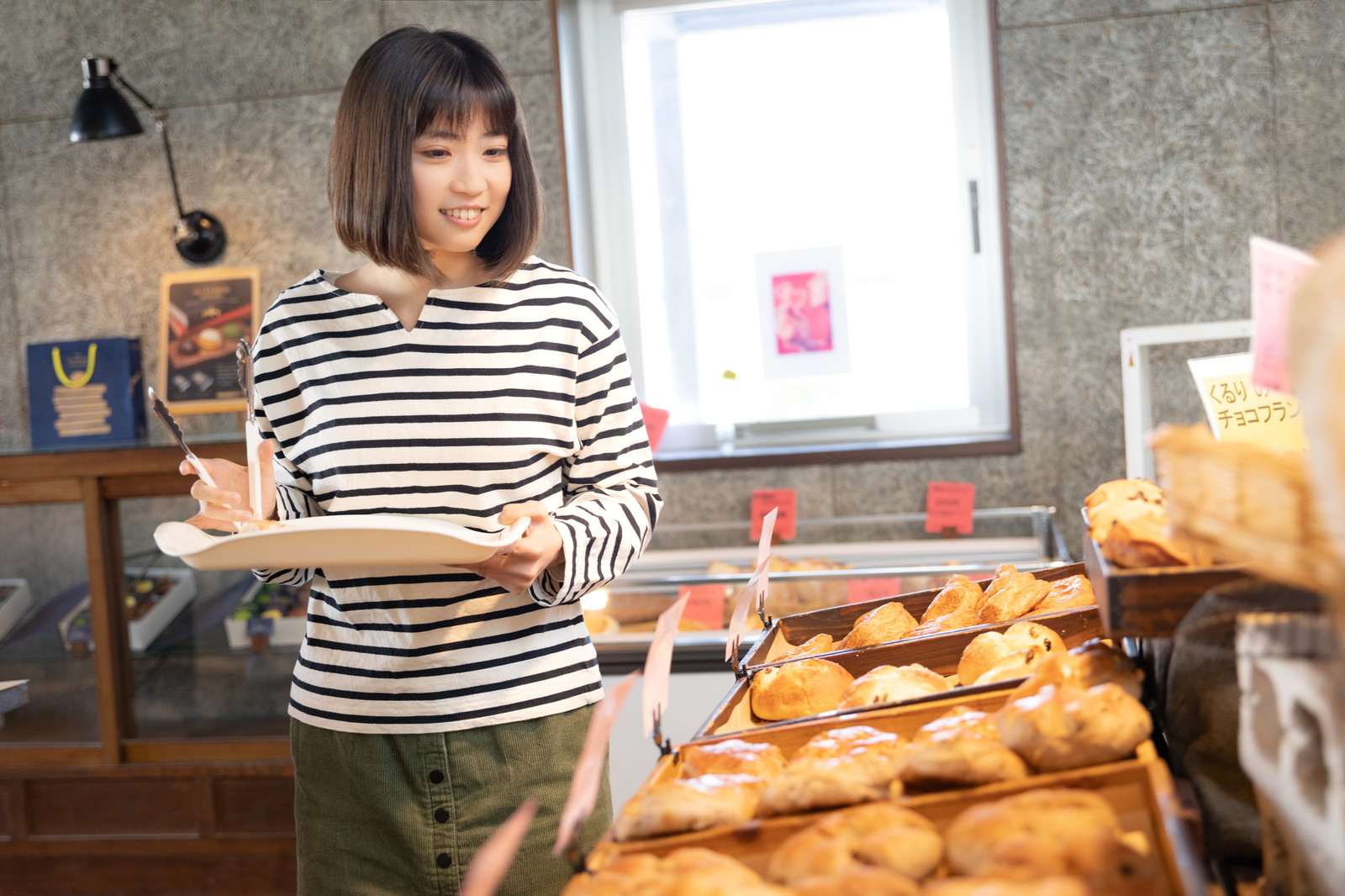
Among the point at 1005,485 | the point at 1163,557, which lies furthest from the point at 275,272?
the point at 1163,557

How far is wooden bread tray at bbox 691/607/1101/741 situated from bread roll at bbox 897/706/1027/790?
0.71 ft

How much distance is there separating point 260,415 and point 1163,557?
1.15 meters

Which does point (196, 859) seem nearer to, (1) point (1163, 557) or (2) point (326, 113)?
(2) point (326, 113)

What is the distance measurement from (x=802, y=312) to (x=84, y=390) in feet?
7.42

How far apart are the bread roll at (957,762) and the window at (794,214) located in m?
2.35

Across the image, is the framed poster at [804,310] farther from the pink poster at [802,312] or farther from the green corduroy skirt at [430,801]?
the green corduroy skirt at [430,801]

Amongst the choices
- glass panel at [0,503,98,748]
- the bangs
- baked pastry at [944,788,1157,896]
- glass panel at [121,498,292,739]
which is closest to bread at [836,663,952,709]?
baked pastry at [944,788,1157,896]

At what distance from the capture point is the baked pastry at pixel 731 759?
0.82 meters

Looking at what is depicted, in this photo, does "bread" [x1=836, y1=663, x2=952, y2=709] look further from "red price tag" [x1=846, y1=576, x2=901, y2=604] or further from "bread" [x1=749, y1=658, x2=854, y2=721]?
"red price tag" [x1=846, y1=576, x2=901, y2=604]

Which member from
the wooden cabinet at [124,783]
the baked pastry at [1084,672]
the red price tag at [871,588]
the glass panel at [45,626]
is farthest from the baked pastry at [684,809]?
the glass panel at [45,626]

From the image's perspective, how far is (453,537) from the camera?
3.52 feet

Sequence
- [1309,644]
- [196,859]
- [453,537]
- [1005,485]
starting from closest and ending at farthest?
1. [1309,644]
2. [453,537]
3. [196,859]
4. [1005,485]

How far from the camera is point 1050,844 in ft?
1.96

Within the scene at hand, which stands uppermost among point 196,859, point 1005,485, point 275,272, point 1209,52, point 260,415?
point 1209,52
